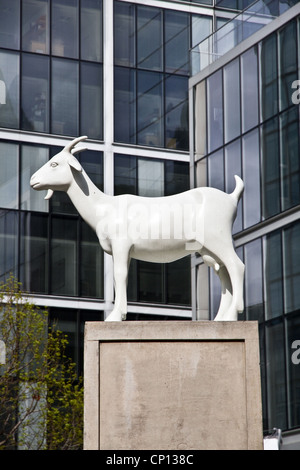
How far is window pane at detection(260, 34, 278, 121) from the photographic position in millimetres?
39000

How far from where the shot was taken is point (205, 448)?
1498 centimetres

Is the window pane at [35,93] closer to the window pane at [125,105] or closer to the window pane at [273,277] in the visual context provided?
the window pane at [125,105]

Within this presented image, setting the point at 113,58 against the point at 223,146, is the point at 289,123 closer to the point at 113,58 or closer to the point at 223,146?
the point at 223,146

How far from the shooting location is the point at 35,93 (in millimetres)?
48750

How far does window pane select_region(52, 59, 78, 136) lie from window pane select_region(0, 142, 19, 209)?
2.56 metres

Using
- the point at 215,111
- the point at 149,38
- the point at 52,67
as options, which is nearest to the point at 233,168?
the point at 215,111

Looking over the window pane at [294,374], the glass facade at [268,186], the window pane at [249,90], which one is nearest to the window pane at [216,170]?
the glass facade at [268,186]

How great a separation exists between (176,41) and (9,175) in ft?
36.6

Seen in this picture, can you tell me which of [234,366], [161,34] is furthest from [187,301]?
[234,366]

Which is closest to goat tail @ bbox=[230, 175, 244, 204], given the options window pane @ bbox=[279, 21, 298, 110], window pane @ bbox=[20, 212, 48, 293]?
window pane @ bbox=[279, 21, 298, 110]

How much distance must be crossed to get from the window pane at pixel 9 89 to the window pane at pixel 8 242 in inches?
170

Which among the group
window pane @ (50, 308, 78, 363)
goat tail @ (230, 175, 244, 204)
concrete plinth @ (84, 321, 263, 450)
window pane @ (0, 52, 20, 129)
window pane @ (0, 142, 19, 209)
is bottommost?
concrete plinth @ (84, 321, 263, 450)

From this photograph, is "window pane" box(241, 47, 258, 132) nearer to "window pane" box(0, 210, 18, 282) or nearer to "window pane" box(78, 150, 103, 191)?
"window pane" box(78, 150, 103, 191)
